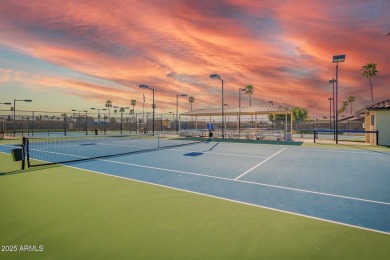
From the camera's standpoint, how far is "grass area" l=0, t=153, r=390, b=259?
375 centimetres

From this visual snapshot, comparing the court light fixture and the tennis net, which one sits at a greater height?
the court light fixture

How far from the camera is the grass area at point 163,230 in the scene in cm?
375

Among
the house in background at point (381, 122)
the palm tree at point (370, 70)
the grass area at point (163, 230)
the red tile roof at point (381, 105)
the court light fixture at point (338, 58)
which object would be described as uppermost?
the palm tree at point (370, 70)

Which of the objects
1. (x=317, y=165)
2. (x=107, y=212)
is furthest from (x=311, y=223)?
(x=317, y=165)

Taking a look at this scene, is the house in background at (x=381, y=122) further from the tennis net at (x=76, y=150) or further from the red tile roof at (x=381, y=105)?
the tennis net at (x=76, y=150)

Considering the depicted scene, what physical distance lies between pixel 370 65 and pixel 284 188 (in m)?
76.4

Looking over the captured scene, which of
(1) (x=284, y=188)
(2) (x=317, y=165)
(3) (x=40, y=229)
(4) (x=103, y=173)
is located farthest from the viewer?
(2) (x=317, y=165)

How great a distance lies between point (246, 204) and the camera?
595cm

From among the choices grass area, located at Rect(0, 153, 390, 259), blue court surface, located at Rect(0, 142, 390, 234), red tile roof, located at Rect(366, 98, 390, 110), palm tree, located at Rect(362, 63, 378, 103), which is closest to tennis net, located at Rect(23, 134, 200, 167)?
blue court surface, located at Rect(0, 142, 390, 234)

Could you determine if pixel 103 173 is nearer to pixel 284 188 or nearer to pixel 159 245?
pixel 159 245

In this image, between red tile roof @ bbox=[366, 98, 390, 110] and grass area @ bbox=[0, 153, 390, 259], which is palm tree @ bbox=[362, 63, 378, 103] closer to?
red tile roof @ bbox=[366, 98, 390, 110]

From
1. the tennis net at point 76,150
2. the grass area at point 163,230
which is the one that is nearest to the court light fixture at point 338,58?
the tennis net at point 76,150

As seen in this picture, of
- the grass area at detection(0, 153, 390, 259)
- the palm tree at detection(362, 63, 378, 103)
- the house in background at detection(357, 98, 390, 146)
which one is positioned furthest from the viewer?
the palm tree at detection(362, 63, 378, 103)

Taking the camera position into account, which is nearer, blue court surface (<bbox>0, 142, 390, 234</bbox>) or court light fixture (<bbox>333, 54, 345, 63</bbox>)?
blue court surface (<bbox>0, 142, 390, 234</bbox>)
